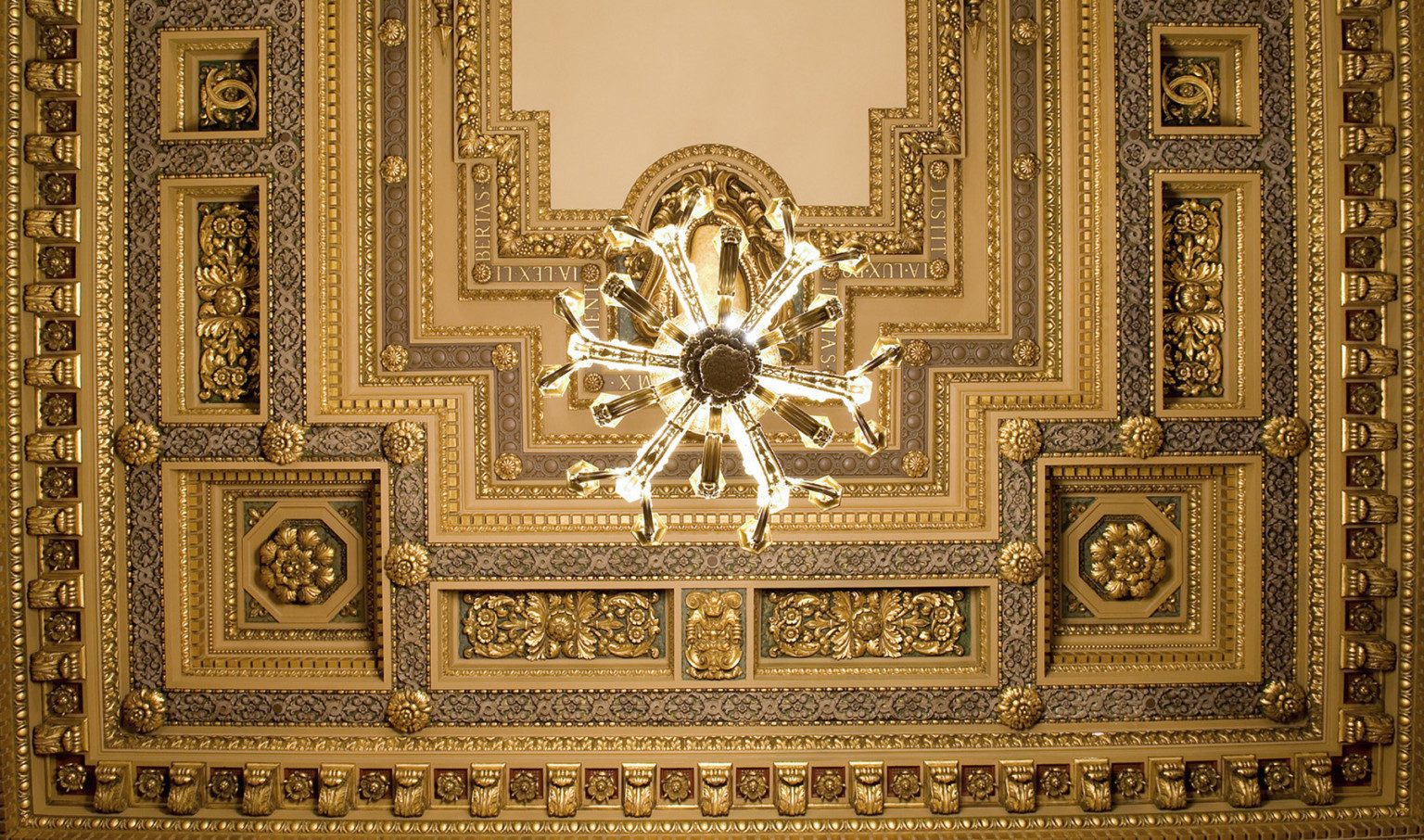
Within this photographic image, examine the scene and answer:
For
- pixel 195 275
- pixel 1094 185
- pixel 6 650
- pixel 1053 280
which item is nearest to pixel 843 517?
pixel 1053 280

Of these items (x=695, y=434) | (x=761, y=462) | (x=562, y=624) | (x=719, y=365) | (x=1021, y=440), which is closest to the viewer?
(x=719, y=365)

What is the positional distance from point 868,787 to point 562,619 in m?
1.82

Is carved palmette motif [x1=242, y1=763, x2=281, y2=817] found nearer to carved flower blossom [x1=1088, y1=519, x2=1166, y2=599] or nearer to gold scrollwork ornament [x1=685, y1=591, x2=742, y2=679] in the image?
gold scrollwork ornament [x1=685, y1=591, x2=742, y2=679]

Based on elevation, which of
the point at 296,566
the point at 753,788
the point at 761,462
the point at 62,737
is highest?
the point at 761,462

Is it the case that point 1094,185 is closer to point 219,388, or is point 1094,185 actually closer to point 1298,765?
point 1298,765

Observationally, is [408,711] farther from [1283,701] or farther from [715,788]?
[1283,701]

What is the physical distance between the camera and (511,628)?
427 cm

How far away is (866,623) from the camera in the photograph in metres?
4.26

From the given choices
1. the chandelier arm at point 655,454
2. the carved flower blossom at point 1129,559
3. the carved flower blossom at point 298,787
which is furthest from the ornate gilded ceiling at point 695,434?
the chandelier arm at point 655,454

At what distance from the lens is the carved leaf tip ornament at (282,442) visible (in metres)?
4.09

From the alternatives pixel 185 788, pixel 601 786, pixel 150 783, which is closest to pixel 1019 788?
pixel 601 786

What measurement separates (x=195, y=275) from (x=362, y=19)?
1589 millimetres

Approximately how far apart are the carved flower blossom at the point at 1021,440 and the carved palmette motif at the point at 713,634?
160 centimetres

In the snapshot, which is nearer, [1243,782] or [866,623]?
[1243,782]
